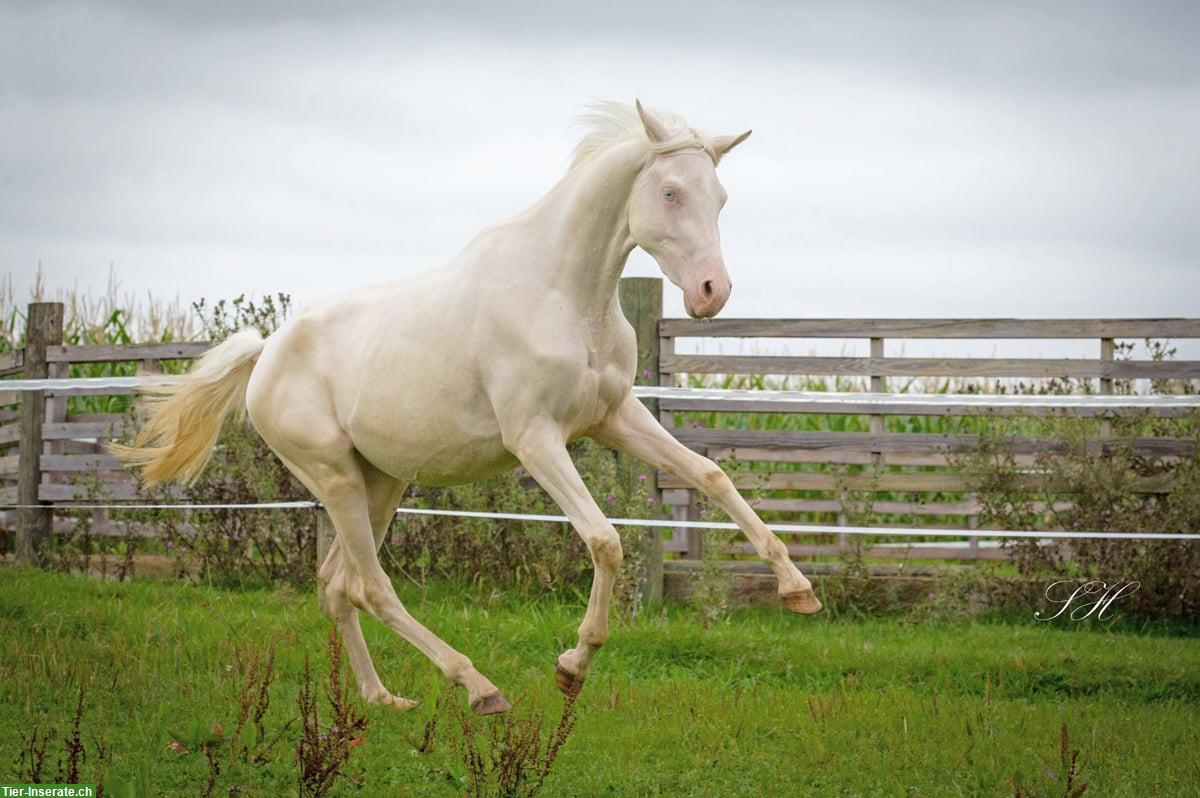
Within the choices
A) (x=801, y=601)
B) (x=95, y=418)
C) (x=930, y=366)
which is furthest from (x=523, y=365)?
(x=95, y=418)

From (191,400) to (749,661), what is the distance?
336 centimetres

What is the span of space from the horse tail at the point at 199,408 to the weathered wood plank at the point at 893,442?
3575 mm

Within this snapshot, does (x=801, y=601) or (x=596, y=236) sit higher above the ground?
(x=596, y=236)

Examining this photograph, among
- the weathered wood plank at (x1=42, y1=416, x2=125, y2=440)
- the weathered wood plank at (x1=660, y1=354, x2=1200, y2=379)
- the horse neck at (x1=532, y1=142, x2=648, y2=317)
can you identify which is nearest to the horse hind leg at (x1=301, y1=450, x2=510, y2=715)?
the horse neck at (x1=532, y1=142, x2=648, y2=317)

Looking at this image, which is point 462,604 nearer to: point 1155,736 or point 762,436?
point 762,436

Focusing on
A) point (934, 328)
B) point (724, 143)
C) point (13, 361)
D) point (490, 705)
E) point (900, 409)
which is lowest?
point (490, 705)

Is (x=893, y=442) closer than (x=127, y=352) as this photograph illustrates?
Yes

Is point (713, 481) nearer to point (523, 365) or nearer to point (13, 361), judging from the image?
point (523, 365)

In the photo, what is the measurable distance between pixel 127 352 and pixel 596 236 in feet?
23.6

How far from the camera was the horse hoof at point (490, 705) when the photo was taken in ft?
18.6

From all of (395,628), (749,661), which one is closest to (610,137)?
(395,628)

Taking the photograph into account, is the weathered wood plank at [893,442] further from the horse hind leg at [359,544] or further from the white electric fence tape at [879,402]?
the horse hind leg at [359,544]

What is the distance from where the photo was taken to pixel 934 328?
Answer: 9.80 metres

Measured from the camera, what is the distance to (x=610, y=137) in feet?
18.4
